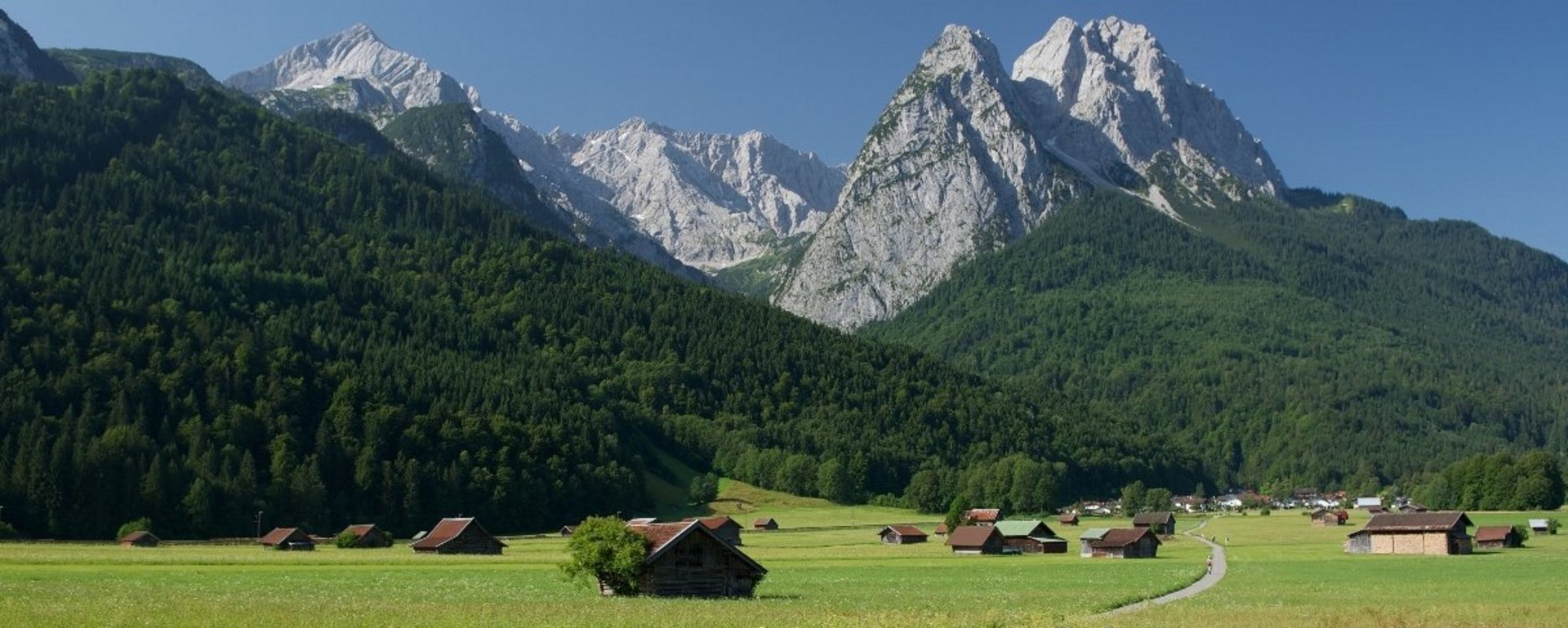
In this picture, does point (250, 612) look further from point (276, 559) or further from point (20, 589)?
point (276, 559)

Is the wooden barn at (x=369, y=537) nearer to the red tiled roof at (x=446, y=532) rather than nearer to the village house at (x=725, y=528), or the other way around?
the red tiled roof at (x=446, y=532)

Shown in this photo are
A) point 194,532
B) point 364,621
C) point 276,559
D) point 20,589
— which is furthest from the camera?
point 194,532

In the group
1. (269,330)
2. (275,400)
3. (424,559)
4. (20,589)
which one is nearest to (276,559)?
(424,559)

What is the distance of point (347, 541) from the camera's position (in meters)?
122

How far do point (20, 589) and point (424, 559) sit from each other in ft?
139

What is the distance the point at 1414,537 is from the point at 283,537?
92605mm

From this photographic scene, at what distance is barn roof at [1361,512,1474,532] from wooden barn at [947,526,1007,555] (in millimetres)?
30465

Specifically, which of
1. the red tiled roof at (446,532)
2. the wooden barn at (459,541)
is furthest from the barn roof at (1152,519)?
the red tiled roof at (446,532)

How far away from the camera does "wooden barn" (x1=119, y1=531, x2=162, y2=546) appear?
370 ft

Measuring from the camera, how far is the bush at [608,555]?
208 ft

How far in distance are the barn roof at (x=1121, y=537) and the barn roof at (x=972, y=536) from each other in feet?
30.0

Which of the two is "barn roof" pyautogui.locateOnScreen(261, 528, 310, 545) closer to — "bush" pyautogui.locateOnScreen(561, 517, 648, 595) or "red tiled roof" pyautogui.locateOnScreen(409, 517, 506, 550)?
"red tiled roof" pyautogui.locateOnScreen(409, 517, 506, 550)

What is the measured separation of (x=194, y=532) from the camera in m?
129

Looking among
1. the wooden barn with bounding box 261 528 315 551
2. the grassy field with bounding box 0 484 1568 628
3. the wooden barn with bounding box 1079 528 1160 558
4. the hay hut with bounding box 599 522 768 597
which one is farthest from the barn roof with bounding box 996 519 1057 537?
the hay hut with bounding box 599 522 768 597
